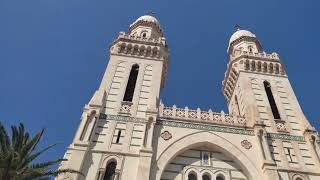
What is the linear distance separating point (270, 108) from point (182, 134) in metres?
6.97

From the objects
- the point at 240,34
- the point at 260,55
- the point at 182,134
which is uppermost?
the point at 240,34

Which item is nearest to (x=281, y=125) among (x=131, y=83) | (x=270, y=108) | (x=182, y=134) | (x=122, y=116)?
(x=270, y=108)

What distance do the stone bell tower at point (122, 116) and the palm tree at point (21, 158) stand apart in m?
1.46

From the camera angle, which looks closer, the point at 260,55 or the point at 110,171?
the point at 110,171

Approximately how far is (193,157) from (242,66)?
1038cm

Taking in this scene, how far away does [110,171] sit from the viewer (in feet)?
59.9

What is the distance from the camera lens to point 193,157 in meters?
20.3

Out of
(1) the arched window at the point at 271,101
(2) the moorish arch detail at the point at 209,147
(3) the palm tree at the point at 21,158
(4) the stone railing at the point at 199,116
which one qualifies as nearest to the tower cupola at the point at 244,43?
(1) the arched window at the point at 271,101

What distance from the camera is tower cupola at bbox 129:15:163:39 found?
3061 cm

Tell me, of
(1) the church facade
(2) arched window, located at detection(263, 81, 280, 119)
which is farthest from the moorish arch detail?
(2) arched window, located at detection(263, 81, 280, 119)

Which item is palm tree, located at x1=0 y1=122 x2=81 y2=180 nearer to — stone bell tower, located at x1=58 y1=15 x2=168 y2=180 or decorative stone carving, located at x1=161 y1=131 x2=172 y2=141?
stone bell tower, located at x1=58 y1=15 x2=168 y2=180

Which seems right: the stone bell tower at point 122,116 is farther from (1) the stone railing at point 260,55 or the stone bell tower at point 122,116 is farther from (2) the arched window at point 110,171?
(1) the stone railing at point 260,55

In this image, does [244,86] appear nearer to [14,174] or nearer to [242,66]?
[242,66]

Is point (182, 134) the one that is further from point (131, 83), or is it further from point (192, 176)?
point (131, 83)
